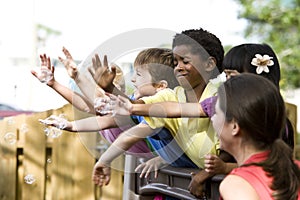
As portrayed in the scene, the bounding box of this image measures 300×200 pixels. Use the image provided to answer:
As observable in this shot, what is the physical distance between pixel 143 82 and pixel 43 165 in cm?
261

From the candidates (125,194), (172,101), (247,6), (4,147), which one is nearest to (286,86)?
(247,6)

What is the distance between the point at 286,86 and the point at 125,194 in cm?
1048

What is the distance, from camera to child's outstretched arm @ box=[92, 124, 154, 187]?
8.79 feet

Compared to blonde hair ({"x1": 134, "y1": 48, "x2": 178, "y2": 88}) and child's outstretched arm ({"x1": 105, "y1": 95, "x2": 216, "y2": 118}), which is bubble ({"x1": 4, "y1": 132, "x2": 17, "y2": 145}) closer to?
blonde hair ({"x1": 134, "y1": 48, "x2": 178, "y2": 88})

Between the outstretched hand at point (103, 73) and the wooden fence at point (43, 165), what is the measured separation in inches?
112

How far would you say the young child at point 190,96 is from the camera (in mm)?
2557

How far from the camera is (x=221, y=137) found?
2.00 metres

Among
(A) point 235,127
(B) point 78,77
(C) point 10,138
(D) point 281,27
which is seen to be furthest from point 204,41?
(D) point 281,27

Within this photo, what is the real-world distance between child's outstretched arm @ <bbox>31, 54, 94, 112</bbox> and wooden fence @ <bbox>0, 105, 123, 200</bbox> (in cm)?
221

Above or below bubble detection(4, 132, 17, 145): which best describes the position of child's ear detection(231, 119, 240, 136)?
below

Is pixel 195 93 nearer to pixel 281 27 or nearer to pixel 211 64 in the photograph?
pixel 211 64

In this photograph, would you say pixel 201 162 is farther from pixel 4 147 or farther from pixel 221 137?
pixel 4 147

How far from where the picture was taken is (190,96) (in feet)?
8.77

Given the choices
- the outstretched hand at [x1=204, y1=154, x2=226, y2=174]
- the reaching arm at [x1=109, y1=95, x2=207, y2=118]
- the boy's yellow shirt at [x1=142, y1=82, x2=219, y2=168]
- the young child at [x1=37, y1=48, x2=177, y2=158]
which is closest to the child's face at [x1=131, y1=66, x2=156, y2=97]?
the young child at [x1=37, y1=48, x2=177, y2=158]
